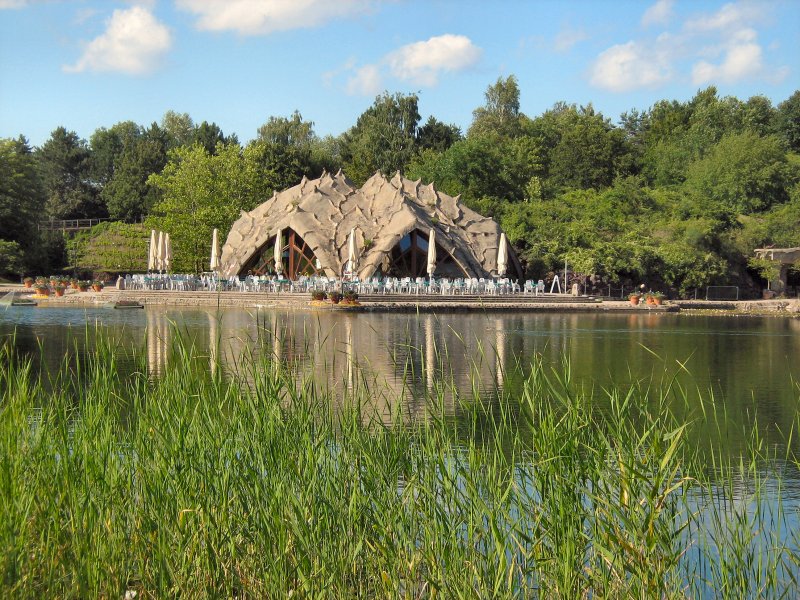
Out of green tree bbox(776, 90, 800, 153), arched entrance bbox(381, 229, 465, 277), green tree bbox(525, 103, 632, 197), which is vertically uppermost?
green tree bbox(776, 90, 800, 153)

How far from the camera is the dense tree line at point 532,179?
120 ft

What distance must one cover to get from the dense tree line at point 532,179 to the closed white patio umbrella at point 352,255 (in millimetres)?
8102

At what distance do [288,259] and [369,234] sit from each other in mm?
3622

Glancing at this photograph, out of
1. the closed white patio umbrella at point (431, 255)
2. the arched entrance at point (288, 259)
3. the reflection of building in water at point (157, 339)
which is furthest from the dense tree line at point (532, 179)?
the reflection of building in water at point (157, 339)

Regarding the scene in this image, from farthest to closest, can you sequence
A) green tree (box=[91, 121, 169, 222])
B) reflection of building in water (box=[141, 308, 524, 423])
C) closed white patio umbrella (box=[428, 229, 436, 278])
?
green tree (box=[91, 121, 169, 222])
closed white patio umbrella (box=[428, 229, 436, 278])
reflection of building in water (box=[141, 308, 524, 423])

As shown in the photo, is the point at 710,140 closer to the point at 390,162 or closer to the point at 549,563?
the point at 390,162

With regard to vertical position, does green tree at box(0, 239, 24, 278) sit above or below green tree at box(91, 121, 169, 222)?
below

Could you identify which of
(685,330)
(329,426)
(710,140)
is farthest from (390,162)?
(329,426)

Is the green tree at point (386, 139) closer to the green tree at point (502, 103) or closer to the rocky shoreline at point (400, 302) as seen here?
the green tree at point (502, 103)

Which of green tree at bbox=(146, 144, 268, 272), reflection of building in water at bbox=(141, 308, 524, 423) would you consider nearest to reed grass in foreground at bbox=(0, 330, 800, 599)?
reflection of building in water at bbox=(141, 308, 524, 423)

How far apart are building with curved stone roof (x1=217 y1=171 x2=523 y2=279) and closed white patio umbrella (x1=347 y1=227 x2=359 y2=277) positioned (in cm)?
27

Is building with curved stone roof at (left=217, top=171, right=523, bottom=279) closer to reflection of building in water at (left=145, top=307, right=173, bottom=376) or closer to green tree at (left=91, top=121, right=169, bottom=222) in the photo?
reflection of building in water at (left=145, top=307, right=173, bottom=376)

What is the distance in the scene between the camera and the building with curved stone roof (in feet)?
Answer: 108

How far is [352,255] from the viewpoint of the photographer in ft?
100
